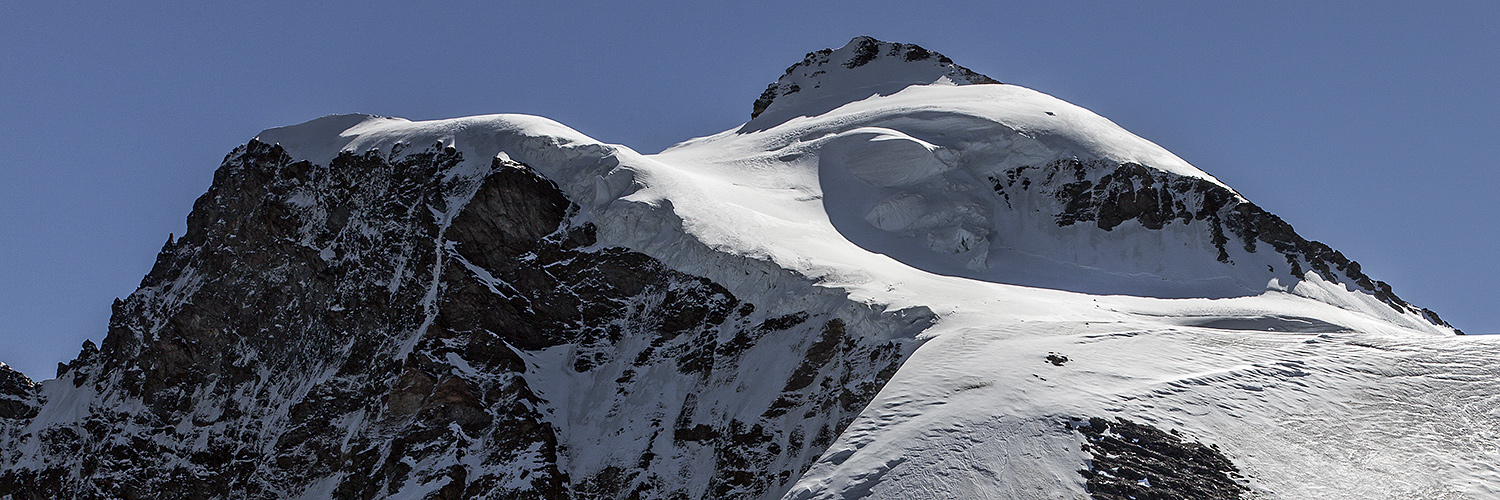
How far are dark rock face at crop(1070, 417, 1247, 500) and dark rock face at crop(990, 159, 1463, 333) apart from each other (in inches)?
911

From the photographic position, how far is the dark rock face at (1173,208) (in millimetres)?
54406

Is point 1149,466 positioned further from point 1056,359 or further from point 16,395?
point 16,395

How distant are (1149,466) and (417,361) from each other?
1173 inches

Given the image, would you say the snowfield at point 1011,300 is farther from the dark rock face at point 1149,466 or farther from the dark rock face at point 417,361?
the dark rock face at point 417,361

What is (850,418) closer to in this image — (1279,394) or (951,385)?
(951,385)

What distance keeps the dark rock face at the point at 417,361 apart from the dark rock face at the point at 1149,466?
28.7 feet

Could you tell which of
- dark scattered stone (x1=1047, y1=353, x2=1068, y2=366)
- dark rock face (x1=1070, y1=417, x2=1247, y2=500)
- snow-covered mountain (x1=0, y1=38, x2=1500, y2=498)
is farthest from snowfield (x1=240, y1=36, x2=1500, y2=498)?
dark rock face (x1=1070, y1=417, x2=1247, y2=500)

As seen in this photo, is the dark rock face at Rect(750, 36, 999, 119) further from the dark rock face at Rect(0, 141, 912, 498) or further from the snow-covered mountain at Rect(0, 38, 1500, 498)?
the dark rock face at Rect(0, 141, 912, 498)

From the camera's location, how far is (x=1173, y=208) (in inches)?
2233

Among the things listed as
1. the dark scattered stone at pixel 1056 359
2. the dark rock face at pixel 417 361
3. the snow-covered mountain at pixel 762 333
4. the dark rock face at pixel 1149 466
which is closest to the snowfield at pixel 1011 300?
the snow-covered mountain at pixel 762 333

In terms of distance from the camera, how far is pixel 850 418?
39.8 metres

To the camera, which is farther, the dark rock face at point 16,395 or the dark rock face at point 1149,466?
the dark rock face at point 16,395

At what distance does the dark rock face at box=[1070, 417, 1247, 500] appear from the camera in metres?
30.5

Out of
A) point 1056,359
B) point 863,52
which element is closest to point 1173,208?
point 1056,359
